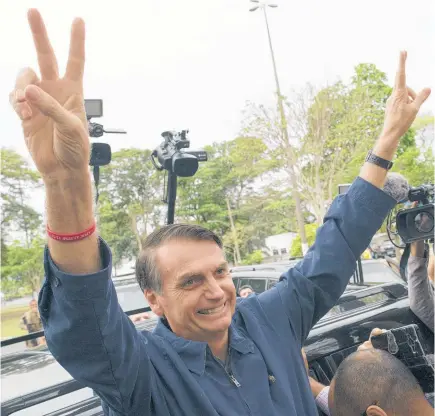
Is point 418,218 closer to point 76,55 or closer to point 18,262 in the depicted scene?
point 76,55

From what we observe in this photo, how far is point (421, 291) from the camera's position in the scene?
2.29m

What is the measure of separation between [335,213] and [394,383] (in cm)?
52

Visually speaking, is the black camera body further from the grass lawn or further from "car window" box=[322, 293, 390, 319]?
the grass lawn

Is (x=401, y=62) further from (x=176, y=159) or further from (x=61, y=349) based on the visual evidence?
(x=61, y=349)

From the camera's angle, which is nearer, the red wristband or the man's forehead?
the red wristband

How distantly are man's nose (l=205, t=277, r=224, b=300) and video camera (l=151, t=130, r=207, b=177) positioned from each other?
1114 mm

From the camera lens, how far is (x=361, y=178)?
1435 mm

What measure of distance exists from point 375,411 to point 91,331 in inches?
34.9

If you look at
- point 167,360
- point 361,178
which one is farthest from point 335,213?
point 167,360

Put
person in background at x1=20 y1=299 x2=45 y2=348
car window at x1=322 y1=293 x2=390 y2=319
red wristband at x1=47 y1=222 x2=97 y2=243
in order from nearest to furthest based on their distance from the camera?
red wristband at x1=47 y1=222 x2=97 y2=243, car window at x1=322 y1=293 x2=390 y2=319, person in background at x1=20 y1=299 x2=45 y2=348

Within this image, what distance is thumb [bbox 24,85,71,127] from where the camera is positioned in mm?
764

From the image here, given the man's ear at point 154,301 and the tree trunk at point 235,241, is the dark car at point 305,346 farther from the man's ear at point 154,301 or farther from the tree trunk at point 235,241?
the tree trunk at point 235,241

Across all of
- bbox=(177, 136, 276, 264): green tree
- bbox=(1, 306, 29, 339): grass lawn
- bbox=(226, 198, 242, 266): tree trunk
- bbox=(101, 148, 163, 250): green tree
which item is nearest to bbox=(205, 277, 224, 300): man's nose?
bbox=(1, 306, 29, 339): grass lawn

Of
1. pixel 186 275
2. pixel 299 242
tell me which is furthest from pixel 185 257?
pixel 299 242
